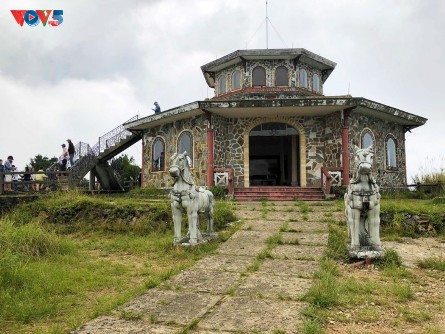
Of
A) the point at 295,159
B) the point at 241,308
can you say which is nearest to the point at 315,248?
the point at 241,308

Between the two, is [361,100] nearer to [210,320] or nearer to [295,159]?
[295,159]

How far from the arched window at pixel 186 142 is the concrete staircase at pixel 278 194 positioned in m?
3.27

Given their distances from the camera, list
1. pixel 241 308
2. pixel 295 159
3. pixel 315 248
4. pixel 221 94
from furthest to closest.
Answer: pixel 221 94 → pixel 295 159 → pixel 315 248 → pixel 241 308

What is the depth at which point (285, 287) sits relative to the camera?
5062 millimetres

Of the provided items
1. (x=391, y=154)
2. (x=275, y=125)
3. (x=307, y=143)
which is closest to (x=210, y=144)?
(x=275, y=125)

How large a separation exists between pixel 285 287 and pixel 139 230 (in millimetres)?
6012

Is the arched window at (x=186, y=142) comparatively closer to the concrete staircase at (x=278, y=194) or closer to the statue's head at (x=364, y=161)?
the concrete staircase at (x=278, y=194)

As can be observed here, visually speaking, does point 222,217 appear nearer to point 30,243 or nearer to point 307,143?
point 30,243

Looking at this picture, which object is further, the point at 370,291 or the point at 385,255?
the point at 385,255

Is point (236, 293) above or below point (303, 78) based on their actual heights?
below

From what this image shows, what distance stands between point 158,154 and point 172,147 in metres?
1.19

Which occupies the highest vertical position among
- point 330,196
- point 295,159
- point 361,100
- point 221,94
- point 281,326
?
point 221,94

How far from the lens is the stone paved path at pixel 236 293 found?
3883 mm

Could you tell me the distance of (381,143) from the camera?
18.2 m
